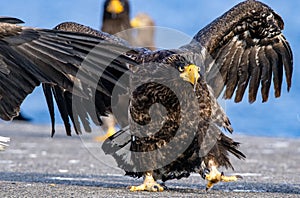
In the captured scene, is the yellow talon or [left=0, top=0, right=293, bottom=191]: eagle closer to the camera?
[left=0, top=0, right=293, bottom=191]: eagle

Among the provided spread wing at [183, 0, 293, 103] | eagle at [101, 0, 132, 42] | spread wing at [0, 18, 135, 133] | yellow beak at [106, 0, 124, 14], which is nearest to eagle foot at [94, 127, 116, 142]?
eagle at [101, 0, 132, 42]

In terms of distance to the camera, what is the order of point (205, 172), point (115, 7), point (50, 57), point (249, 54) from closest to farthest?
point (50, 57) < point (205, 172) < point (249, 54) < point (115, 7)

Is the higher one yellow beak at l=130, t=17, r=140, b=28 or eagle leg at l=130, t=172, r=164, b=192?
eagle leg at l=130, t=172, r=164, b=192

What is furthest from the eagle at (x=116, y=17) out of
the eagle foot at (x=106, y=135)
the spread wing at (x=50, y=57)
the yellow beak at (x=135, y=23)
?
the spread wing at (x=50, y=57)

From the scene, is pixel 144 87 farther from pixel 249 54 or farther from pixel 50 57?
pixel 249 54

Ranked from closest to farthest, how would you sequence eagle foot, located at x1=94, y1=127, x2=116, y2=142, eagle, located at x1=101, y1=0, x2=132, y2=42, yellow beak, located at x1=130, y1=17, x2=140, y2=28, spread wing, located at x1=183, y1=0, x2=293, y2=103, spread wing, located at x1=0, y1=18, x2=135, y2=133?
spread wing, located at x1=0, y1=18, x2=135, y2=133
spread wing, located at x1=183, y1=0, x2=293, y2=103
eagle foot, located at x1=94, y1=127, x2=116, y2=142
eagle, located at x1=101, y1=0, x2=132, y2=42
yellow beak, located at x1=130, y1=17, x2=140, y2=28

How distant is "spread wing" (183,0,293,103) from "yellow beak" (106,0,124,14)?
7481mm

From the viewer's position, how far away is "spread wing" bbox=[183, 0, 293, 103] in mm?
8742

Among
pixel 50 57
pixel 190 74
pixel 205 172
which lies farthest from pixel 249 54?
pixel 50 57

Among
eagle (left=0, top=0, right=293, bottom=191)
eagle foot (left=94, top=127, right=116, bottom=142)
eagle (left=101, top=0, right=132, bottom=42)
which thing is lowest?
eagle foot (left=94, top=127, right=116, bottom=142)

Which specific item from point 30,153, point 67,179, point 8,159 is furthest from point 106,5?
point 67,179

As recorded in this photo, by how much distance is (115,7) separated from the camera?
16688mm

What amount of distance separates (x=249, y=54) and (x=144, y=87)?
5.70 ft

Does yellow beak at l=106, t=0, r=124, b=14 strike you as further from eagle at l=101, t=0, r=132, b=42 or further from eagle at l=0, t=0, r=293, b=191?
eagle at l=0, t=0, r=293, b=191
